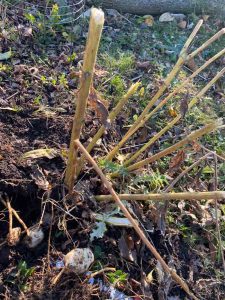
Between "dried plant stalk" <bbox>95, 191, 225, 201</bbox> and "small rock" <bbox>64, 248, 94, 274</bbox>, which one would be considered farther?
"small rock" <bbox>64, 248, 94, 274</bbox>

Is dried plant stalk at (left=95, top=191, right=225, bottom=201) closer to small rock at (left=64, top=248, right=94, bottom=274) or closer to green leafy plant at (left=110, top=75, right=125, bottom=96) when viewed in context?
small rock at (left=64, top=248, right=94, bottom=274)

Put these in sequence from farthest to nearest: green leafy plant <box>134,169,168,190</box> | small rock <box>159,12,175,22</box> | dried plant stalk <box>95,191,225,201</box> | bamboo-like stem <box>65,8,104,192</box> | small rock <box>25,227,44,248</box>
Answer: small rock <box>159,12,175,22</box>, green leafy plant <box>134,169,168,190</box>, small rock <box>25,227,44,248</box>, dried plant stalk <box>95,191,225,201</box>, bamboo-like stem <box>65,8,104,192</box>

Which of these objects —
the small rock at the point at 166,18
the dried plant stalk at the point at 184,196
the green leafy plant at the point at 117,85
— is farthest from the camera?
the small rock at the point at 166,18

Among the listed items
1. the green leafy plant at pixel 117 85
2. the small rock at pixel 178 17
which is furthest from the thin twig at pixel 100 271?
the small rock at pixel 178 17

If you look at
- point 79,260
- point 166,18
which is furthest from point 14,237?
point 166,18

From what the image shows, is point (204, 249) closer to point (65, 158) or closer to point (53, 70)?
point (65, 158)

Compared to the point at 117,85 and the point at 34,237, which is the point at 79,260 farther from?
the point at 117,85

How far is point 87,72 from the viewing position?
150 cm

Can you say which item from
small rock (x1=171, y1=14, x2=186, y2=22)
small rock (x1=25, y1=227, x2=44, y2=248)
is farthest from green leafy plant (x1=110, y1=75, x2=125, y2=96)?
small rock (x1=171, y1=14, x2=186, y2=22)

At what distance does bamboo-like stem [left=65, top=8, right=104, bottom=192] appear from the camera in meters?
1.33

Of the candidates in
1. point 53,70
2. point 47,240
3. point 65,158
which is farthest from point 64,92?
point 47,240

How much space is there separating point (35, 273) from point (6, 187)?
0.44 m

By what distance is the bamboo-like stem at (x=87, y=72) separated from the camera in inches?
52.3

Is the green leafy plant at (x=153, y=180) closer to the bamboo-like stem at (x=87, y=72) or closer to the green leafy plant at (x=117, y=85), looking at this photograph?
the bamboo-like stem at (x=87, y=72)
